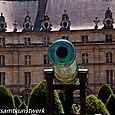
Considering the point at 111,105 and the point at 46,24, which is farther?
the point at 46,24

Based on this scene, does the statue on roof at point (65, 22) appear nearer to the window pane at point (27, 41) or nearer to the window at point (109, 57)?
the window pane at point (27, 41)

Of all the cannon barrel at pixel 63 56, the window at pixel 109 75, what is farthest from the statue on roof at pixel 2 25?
the cannon barrel at pixel 63 56

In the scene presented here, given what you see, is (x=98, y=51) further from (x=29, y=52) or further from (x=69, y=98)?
(x=69, y=98)

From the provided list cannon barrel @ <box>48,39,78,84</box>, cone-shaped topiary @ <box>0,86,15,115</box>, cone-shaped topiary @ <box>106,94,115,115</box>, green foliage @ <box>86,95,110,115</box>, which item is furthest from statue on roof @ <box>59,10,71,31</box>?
cannon barrel @ <box>48,39,78,84</box>

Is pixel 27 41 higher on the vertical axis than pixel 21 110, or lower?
higher

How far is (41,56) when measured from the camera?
4778 centimetres

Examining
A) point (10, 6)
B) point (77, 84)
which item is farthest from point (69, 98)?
point (10, 6)

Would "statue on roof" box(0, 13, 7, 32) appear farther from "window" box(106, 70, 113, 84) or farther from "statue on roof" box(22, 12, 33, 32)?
"window" box(106, 70, 113, 84)

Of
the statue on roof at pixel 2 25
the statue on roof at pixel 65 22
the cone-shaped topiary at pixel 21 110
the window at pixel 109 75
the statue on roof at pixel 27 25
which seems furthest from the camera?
the statue on roof at pixel 2 25

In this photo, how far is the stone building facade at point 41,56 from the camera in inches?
1822

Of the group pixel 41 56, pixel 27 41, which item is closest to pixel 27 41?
pixel 27 41

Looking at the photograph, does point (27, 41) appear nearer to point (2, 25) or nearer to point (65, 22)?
point (2, 25)

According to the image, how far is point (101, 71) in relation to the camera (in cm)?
4616

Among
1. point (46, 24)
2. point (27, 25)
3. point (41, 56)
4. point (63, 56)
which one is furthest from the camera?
point (27, 25)
